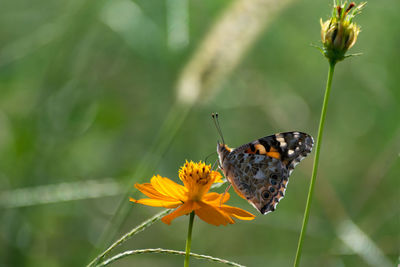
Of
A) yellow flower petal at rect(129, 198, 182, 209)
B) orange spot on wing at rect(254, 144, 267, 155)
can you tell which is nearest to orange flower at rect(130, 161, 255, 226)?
yellow flower petal at rect(129, 198, 182, 209)

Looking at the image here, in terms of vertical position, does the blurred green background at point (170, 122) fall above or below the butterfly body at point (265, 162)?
above

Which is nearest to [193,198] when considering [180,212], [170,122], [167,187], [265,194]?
[167,187]

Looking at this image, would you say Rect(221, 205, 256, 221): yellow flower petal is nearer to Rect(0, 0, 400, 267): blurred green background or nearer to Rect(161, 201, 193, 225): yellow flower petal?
Rect(161, 201, 193, 225): yellow flower petal

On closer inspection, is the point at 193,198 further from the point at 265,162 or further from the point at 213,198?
the point at 265,162

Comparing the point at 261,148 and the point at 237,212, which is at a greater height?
the point at 261,148

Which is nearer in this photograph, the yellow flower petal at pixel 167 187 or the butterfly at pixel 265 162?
the yellow flower petal at pixel 167 187

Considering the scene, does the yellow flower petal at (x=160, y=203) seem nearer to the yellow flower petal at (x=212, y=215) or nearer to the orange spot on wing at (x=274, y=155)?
the yellow flower petal at (x=212, y=215)

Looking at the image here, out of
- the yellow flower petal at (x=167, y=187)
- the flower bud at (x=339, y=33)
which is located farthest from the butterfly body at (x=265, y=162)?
the flower bud at (x=339, y=33)
